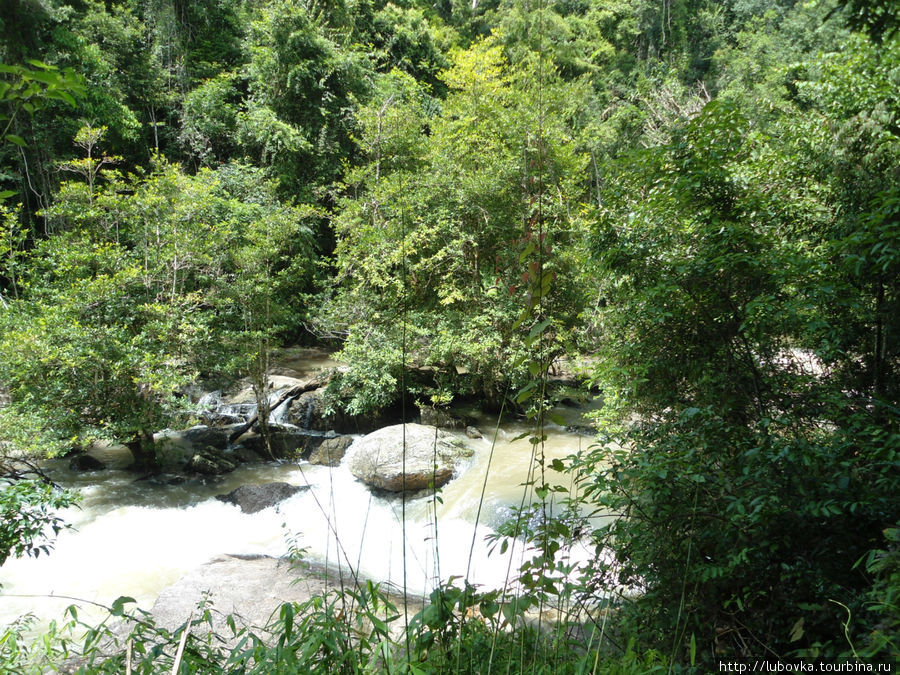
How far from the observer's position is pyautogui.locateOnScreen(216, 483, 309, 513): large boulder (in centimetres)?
655

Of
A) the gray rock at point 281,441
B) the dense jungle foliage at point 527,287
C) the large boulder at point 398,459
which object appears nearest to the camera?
the dense jungle foliage at point 527,287

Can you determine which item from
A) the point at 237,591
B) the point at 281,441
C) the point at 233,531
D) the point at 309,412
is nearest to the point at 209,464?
the point at 281,441

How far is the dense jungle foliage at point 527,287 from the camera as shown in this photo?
1.75m

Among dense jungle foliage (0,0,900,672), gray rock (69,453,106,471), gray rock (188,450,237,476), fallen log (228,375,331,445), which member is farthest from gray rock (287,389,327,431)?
gray rock (69,453,106,471)

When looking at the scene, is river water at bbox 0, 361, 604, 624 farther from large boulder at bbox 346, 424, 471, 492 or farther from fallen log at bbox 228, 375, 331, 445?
fallen log at bbox 228, 375, 331, 445

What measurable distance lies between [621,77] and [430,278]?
18985 mm

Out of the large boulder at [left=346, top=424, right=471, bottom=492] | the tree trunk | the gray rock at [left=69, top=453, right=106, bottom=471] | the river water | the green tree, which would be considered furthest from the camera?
the green tree

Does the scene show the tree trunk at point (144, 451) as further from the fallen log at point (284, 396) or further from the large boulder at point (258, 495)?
the large boulder at point (258, 495)

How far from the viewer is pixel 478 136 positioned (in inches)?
414

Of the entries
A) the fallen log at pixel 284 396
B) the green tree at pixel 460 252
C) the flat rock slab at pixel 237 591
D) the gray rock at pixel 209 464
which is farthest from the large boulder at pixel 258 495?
the green tree at pixel 460 252

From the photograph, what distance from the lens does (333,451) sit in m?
8.13

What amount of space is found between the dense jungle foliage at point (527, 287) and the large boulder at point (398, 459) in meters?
0.83

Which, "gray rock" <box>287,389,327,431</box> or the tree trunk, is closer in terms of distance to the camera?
the tree trunk

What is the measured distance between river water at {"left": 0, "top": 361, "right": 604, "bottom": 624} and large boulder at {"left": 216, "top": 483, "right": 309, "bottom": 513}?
11cm
